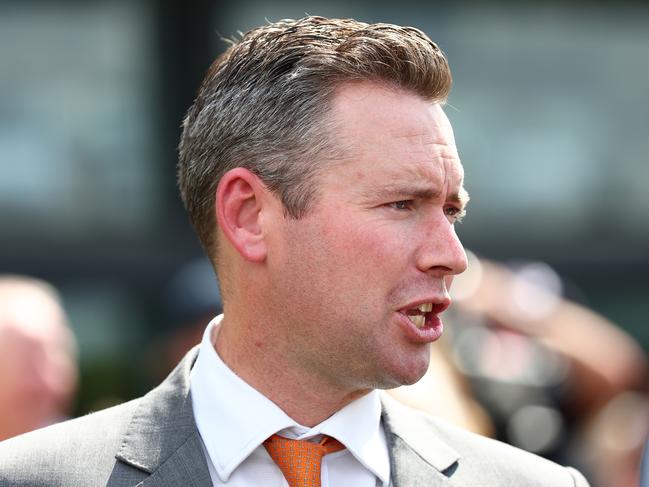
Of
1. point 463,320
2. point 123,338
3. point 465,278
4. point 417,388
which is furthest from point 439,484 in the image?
point 123,338

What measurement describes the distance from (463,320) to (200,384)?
3.21 m

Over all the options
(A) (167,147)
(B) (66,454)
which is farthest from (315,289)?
(A) (167,147)

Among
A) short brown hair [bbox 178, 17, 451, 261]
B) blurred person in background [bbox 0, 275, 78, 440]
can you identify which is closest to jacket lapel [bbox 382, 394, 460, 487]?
short brown hair [bbox 178, 17, 451, 261]

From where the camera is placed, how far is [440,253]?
8.90 feet

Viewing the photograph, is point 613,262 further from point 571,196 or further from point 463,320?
point 463,320

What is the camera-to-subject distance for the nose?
2703 millimetres

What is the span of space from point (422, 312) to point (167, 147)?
5.46 meters

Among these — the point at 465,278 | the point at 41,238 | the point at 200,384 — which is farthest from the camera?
the point at 41,238

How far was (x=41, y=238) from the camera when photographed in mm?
7867

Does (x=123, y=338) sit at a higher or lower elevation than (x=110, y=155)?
lower

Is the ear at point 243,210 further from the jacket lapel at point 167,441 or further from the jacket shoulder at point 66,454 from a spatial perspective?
the jacket shoulder at point 66,454

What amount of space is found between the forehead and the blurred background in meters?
4.74

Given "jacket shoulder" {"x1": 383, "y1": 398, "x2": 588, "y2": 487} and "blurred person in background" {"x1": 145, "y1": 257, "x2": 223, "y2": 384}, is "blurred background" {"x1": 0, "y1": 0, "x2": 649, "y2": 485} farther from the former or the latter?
"jacket shoulder" {"x1": 383, "y1": 398, "x2": 588, "y2": 487}

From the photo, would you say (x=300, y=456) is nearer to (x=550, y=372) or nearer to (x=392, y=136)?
(x=392, y=136)
